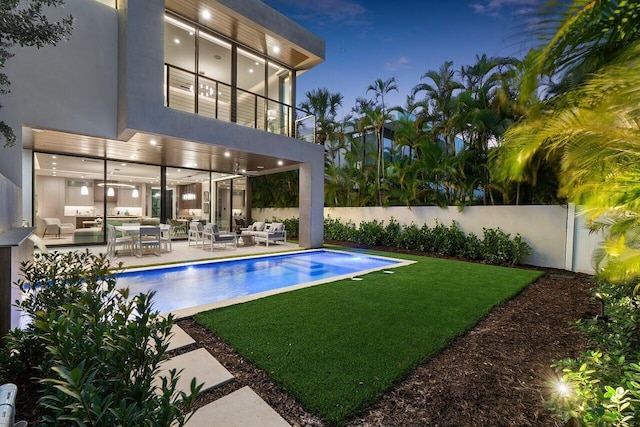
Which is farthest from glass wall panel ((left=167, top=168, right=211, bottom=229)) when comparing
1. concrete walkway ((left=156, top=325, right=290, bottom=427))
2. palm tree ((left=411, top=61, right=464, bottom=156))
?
concrete walkway ((left=156, top=325, right=290, bottom=427))

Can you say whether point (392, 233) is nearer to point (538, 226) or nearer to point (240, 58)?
point (538, 226)

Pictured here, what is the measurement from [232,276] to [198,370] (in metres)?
5.07

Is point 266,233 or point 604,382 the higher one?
point 266,233

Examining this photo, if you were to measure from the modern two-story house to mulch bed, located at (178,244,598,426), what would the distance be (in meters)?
5.76

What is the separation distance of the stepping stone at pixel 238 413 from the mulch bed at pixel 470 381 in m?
0.10

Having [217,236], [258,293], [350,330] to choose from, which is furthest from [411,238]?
[350,330]

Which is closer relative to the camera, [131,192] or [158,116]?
[158,116]

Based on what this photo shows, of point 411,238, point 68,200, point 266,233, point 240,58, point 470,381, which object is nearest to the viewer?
point 470,381

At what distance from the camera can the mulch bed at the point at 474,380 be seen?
244cm

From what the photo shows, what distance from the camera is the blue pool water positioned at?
6.08 m

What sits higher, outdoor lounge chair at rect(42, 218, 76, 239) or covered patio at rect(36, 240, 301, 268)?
outdoor lounge chair at rect(42, 218, 76, 239)

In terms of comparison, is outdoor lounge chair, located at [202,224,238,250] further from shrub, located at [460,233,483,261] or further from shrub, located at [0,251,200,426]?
shrub, located at [0,251,200,426]

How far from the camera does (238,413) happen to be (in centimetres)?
239

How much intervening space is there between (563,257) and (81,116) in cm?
1402
